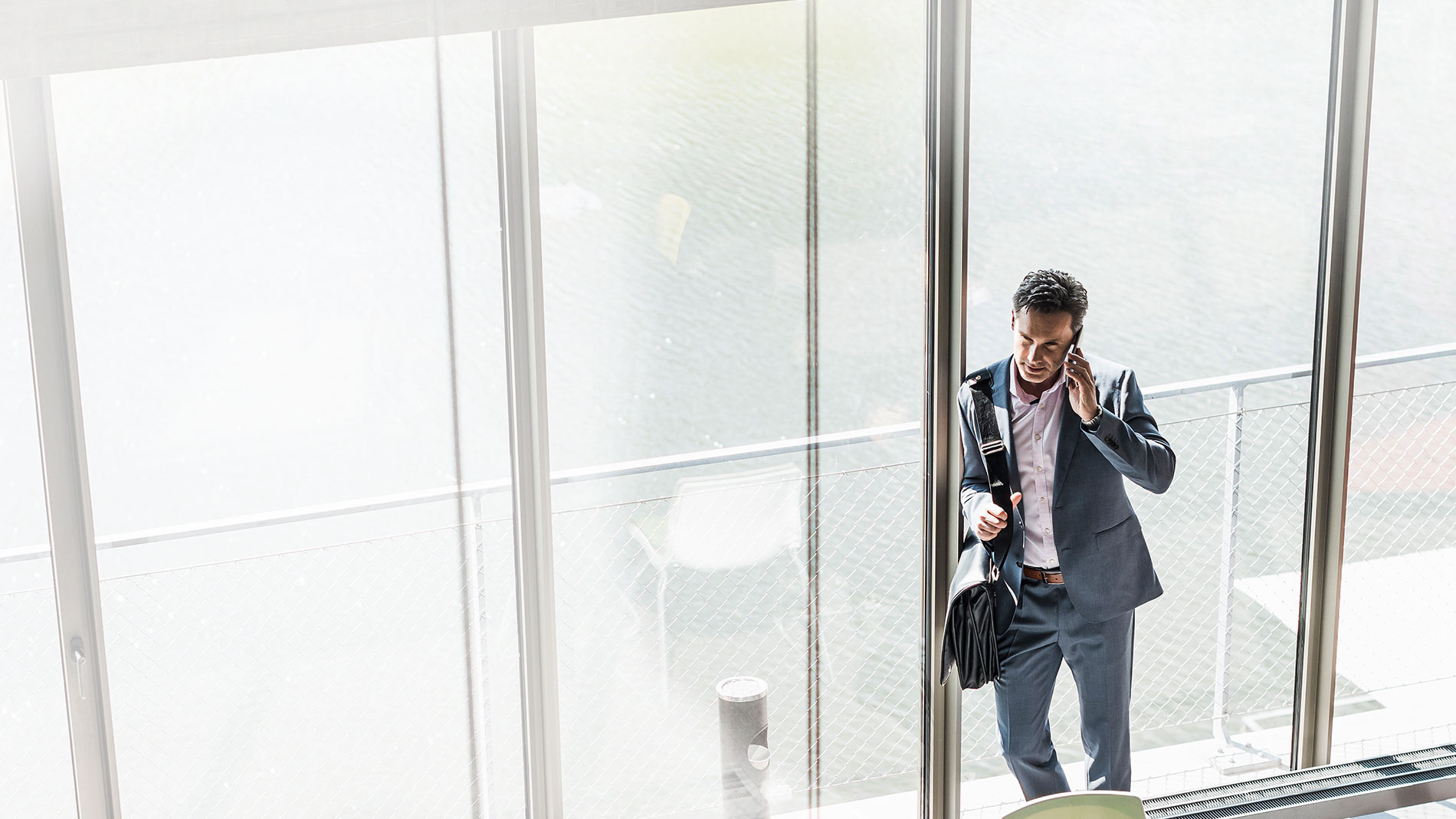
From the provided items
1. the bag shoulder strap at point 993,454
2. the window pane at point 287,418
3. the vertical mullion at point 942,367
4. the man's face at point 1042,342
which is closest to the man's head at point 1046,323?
the man's face at point 1042,342

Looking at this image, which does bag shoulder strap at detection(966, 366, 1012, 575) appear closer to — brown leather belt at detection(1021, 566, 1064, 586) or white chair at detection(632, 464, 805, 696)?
brown leather belt at detection(1021, 566, 1064, 586)

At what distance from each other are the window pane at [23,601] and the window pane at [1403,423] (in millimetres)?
3430

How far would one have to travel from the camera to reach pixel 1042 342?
9.27 feet

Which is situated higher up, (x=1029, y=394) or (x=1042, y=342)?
(x=1042, y=342)

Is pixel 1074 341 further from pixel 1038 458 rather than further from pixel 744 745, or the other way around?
pixel 744 745

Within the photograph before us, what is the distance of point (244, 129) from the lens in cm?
272

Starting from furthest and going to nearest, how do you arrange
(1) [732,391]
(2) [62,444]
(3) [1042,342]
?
1. (1) [732,391]
2. (3) [1042,342]
3. (2) [62,444]

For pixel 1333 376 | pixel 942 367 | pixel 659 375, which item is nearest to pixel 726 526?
pixel 659 375

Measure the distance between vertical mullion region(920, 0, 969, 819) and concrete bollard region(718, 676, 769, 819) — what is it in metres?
0.46

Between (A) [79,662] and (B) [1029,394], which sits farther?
(B) [1029,394]

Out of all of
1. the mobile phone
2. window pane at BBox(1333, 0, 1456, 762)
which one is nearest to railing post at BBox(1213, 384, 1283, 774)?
window pane at BBox(1333, 0, 1456, 762)

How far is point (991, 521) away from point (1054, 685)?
54 centimetres

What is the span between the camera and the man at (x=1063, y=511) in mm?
Result: 2830

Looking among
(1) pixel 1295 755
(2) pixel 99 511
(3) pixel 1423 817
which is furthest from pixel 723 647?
(3) pixel 1423 817
